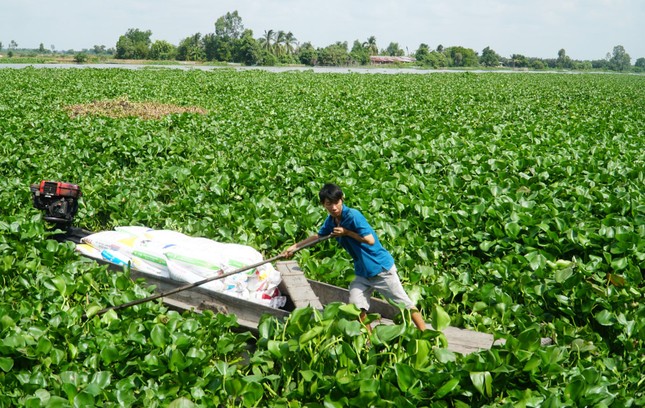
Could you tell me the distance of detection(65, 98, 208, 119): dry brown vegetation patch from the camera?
47.9ft

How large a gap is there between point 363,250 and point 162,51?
87.6 m

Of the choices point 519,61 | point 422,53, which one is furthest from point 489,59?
point 422,53

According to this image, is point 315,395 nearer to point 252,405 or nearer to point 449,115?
point 252,405

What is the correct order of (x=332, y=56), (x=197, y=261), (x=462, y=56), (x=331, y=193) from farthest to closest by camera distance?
1. (x=462, y=56)
2. (x=332, y=56)
3. (x=197, y=261)
4. (x=331, y=193)

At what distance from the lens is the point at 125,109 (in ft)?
51.1

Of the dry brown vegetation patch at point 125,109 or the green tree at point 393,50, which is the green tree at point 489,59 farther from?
the dry brown vegetation patch at point 125,109

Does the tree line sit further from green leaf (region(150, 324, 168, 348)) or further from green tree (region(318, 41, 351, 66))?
green leaf (region(150, 324, 168, 348))

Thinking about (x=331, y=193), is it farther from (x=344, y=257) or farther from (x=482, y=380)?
(x=344, y=257)

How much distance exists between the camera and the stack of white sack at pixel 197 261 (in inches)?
179

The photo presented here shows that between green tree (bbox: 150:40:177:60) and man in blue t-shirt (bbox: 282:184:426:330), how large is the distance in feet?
283

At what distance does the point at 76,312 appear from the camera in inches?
160

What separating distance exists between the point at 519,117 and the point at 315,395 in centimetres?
1323

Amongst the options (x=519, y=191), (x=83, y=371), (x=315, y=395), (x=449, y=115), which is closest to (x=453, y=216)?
(x=519, y=191)

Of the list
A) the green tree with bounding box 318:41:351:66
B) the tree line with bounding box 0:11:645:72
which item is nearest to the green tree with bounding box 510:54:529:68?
the tree line with bounding box 0:11:645:72
